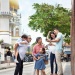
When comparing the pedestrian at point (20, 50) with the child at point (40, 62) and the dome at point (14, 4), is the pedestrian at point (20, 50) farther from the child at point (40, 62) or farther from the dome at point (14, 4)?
the dome at point (14, 4)

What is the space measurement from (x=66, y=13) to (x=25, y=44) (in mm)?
42728

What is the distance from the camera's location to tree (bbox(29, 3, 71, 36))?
49.9m

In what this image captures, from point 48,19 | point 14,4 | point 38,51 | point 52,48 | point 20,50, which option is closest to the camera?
point 20,50

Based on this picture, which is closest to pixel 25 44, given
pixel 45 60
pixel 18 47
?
pixel 18 47

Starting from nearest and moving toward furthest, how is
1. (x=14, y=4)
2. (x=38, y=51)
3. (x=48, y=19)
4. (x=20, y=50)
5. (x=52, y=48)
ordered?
(x=20, y=50), (x=38, y=51), (x=52, y=48), (x=48, y=19), (x=14, y=4)

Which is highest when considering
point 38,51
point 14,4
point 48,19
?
point 14,4

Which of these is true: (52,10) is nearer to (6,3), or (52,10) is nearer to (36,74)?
(6,3)

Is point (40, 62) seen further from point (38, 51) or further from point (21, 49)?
point (21, 49)

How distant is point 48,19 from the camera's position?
166 feet

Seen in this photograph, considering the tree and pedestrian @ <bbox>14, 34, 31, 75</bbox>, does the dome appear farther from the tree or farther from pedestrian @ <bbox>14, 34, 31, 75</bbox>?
pedestrian @ <bbox>14, 34, 31, 75</bbox>

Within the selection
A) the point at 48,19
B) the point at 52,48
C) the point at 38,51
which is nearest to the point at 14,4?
the point at 48,19

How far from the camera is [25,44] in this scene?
13273 millimetres

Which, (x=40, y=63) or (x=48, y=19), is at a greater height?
(x=48, y=19)

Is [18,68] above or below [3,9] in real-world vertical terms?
below
